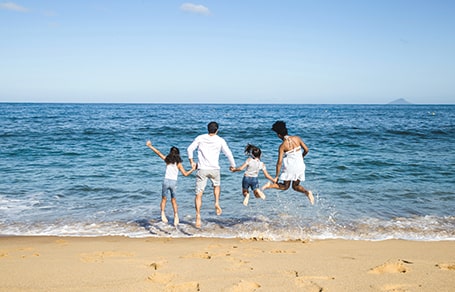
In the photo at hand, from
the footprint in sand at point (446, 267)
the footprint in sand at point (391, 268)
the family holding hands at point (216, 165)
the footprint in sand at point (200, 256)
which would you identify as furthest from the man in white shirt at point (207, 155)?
the footprint in sand at point (446, 267)

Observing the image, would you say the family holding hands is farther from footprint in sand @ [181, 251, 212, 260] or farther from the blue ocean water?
footprint in sand @ [181, 251, 212, 260]

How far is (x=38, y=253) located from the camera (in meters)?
5.27

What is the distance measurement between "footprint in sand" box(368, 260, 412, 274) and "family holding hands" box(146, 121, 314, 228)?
8.90 ft

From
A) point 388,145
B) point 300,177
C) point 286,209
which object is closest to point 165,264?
point 300,177

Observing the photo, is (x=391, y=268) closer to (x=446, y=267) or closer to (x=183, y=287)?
(x=446, y=267)

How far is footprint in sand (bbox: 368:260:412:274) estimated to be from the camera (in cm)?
426

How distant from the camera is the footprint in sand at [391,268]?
426 cm

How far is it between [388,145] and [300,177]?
13.8 m

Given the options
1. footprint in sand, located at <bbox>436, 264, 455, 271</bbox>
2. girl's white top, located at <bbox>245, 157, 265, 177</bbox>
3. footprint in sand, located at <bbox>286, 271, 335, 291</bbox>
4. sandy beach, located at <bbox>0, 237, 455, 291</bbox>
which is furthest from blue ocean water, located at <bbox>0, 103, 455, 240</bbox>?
footprint in sand, located at <bbox>286, 271, 335, 291</bbox>

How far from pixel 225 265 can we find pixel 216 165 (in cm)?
278

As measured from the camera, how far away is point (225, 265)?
180 inches

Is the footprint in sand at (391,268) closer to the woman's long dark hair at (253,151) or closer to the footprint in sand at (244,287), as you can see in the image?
the footprint in sand at (244,287)

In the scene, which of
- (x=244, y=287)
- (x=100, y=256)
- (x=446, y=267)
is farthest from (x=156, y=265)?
(x=446, y=267)

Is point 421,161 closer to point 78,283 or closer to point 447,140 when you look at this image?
point 447,140
